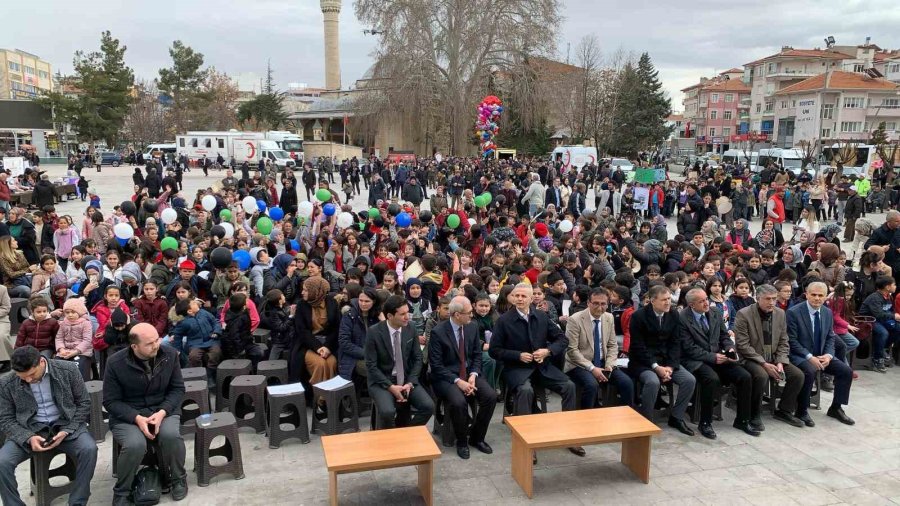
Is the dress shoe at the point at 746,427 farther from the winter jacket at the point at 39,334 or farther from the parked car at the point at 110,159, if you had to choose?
the parked car at the point at 110,159

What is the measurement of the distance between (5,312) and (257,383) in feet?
11.3

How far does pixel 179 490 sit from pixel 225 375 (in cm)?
154

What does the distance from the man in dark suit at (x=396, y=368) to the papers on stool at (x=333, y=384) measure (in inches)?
14.9

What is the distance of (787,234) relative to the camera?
1655cm

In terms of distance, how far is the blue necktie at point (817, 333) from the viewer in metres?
6.14

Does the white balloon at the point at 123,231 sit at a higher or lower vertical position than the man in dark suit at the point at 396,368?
higher

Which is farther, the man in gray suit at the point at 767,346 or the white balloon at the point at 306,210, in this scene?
the white balloon at the point at 306,210

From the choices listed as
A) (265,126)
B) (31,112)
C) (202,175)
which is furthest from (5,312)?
(265,126)

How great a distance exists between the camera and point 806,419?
6.02 m

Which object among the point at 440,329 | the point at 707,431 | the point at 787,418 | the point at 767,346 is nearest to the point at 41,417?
the point at 440,329

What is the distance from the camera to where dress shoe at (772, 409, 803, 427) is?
600 centimetres

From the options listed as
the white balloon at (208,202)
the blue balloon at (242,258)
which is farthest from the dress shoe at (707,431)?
the white balloon at (208,202)

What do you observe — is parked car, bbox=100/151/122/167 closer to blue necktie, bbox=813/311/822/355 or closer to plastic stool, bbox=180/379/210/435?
plastic stool, bbox=180/379/210/435

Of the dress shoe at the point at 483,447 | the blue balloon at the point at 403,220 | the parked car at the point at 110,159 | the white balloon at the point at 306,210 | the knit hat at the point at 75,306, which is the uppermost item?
the parked car at the point at 110,159
